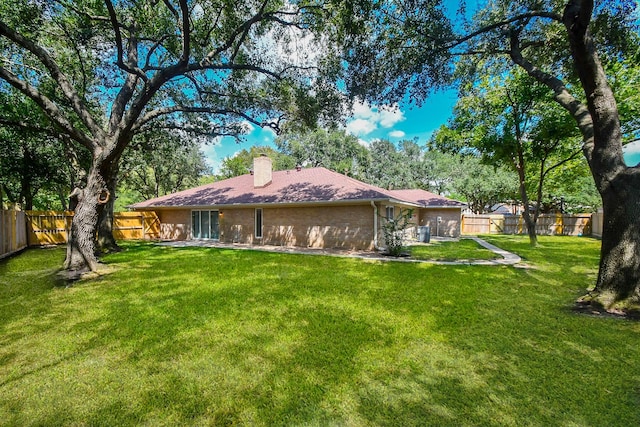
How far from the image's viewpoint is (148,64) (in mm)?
10148

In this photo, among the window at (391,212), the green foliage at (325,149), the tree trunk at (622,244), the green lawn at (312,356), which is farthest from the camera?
the green foliage at (325,149)

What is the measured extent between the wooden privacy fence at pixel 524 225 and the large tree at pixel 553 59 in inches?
719

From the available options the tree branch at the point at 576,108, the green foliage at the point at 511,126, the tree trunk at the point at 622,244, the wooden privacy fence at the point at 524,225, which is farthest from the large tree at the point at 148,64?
the wooden privacy fence at the point at 524,225

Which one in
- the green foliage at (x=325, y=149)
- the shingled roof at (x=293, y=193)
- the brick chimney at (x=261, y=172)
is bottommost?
the shingled roof at (x=293, y=193)

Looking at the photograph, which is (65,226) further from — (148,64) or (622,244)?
(622,244)

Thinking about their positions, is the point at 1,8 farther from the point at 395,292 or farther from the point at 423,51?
the point at 395,292

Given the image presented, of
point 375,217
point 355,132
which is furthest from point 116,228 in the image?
point 355,132

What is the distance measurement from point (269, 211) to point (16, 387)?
42.7 ft

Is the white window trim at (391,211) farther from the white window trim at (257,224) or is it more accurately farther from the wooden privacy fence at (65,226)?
the wooden privacy fence at (65,226)

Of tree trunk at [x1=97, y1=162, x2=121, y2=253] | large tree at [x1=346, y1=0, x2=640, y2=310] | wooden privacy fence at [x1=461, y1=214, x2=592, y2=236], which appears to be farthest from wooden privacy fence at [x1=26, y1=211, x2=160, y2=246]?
wooden privacy fence at [x1=461, y1=214, x2=592, y2=236]

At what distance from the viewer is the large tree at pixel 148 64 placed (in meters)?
8.09

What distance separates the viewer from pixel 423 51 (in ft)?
24.6

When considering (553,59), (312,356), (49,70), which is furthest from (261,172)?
(312,356)

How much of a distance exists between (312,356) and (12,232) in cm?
1488
